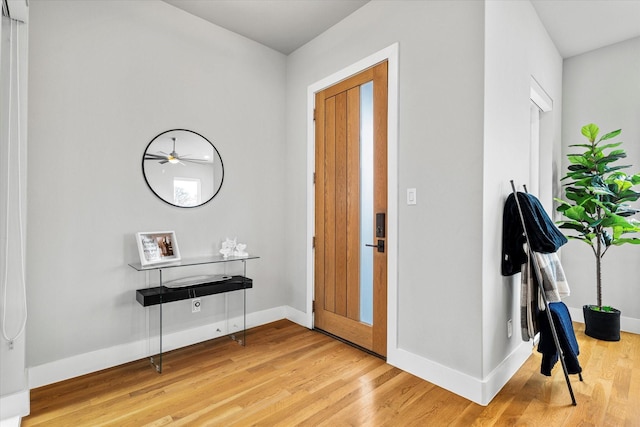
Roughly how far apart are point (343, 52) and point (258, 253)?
2.00m

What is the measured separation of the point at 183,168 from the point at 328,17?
178 cm

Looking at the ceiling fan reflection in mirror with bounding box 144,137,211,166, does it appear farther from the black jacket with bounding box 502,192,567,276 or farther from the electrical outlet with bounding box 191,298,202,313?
the black jacket with bounding box 502,192,567,276

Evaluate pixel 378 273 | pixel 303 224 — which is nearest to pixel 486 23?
pixel 378 273

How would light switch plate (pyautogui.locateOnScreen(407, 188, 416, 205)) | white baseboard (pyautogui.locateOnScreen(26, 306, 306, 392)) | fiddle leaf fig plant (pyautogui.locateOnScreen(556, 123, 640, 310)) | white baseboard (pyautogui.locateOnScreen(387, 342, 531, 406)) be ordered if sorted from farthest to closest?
fiddle leaf fig plant (pyautogui.locateOnScreen(556, 123, 640, 310))
light switch plate (pyautogui.locateOnScreen(407, 188, 416, 205))
white baseboard (pyautogui.locateOnScreen(26, 306, 306, 392))
white baseboard (pyautogui.locateOnScreen(387, 342, 531, 406))

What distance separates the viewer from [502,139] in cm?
223

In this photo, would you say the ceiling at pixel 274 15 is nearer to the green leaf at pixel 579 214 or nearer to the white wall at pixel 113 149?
the white wall at pixel 113 149

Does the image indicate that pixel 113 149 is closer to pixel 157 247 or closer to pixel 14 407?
pixel 157 247

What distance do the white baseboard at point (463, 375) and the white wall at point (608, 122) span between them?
148 centimetres

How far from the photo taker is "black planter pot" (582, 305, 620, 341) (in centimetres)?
292

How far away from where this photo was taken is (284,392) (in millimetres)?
2152

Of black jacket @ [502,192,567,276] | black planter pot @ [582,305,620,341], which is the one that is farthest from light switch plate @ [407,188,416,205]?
black planter pot @ [582,305,620,341]

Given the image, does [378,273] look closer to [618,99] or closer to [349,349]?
[349,349]

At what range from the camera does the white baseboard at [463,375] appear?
2.04 m

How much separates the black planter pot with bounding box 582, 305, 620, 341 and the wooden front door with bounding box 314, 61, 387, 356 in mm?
1955
